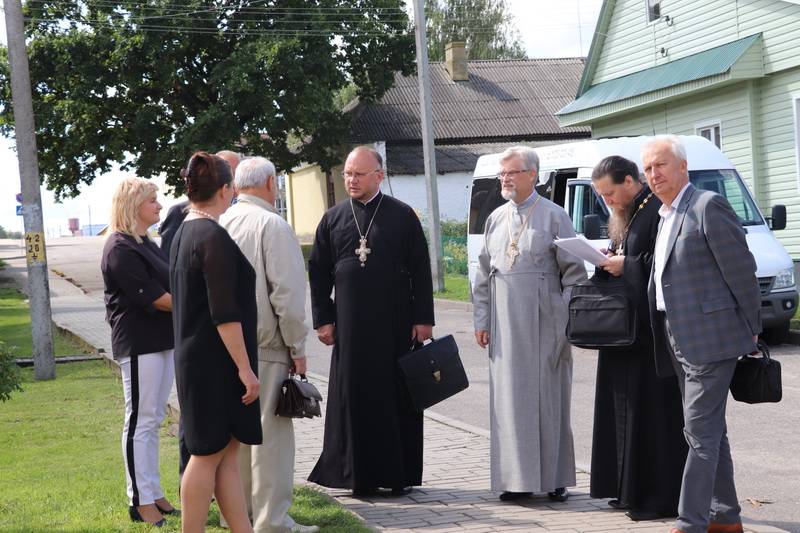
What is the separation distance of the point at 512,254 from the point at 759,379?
1.77 m

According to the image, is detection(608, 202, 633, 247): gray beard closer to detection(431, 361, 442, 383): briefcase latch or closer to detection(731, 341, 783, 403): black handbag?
detection(731, 341, 783, 403): black handbag

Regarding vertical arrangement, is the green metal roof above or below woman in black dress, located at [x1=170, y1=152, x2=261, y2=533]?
above

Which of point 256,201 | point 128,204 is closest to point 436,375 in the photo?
point 256,201

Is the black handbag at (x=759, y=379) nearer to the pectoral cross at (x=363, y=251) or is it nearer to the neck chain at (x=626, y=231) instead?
the neck chain at (x=626, y=231)

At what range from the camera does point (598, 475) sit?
558 cm

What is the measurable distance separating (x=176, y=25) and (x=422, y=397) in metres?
Answer: 31.0

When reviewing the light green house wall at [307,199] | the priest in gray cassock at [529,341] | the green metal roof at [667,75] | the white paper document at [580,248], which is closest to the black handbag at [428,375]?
the priest in gray cassock at [529,341]

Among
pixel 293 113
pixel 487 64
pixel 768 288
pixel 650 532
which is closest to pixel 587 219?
pixel 768 288

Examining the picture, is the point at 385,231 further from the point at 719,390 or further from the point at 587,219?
the point at 587,219

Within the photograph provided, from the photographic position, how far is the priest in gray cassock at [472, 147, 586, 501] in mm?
5891

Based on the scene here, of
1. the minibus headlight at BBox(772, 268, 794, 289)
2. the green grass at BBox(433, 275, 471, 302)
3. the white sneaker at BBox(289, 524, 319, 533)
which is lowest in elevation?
the green grass at BBox(433, 275, 471, 302)

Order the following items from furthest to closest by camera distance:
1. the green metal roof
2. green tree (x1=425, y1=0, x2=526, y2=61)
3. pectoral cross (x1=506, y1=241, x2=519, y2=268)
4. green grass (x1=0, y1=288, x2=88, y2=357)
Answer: green tree (x1=425, y1=0, x2=526, y2=61), the green metal roof, green grass (x1=0, y1=288, x2=88, y2=357), pectoral cross (x1=506, y1=241, x2=519, y2=268)

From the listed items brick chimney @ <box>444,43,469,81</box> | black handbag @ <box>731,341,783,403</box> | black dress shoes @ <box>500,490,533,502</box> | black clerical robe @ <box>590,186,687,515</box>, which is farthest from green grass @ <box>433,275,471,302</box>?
brick chimney @ <box>444,43,469,81</box>

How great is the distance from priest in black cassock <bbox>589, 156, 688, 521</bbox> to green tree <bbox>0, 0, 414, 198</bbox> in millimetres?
28541
